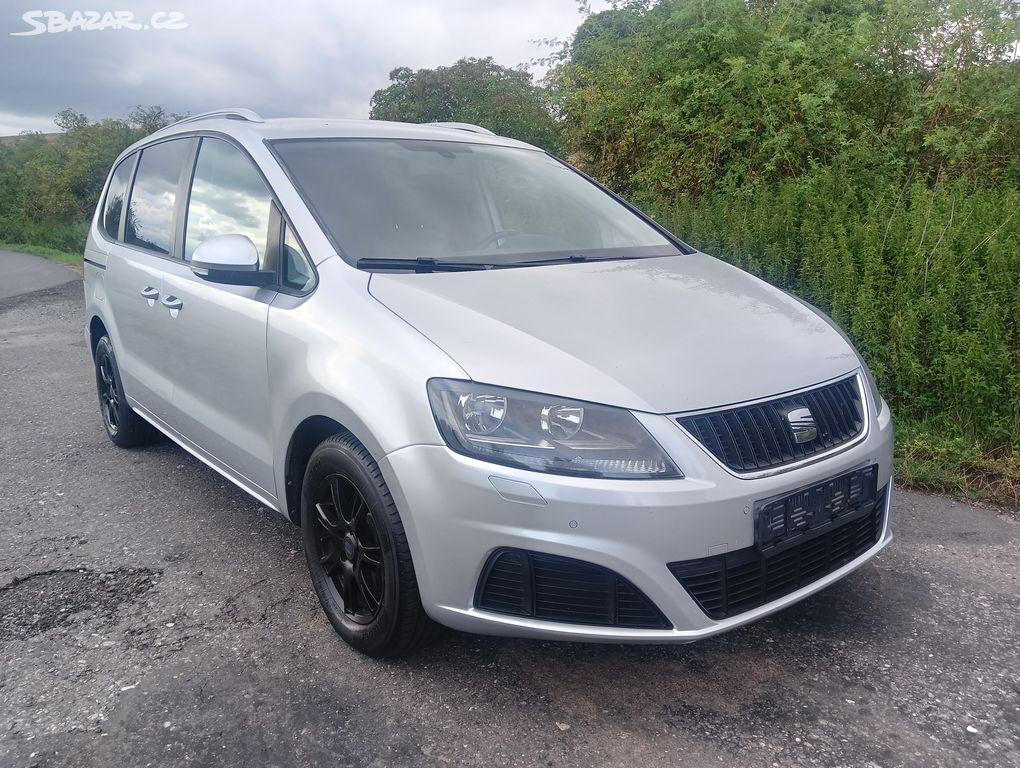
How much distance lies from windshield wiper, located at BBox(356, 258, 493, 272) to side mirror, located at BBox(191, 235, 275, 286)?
1.33 ft

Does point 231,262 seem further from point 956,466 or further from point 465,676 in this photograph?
point 956,466

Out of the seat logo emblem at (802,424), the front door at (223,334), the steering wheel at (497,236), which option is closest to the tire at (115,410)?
the front door at (223,334)

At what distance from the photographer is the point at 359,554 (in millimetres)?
2742

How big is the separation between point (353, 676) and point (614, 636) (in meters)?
0.90

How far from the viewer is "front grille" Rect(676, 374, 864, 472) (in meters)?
2.33

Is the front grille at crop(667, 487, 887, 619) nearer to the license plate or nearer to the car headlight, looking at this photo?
the license plate

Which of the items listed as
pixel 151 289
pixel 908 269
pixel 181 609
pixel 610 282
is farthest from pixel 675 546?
pixel 908 269

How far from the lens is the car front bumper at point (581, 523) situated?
2.22m

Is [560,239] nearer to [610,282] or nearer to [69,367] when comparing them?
[610,282]

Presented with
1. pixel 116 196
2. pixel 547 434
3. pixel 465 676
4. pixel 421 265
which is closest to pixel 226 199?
pixel 421 265

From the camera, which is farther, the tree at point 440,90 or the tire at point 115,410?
the tree at point 440,90

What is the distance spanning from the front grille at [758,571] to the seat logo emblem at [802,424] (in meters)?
0.29

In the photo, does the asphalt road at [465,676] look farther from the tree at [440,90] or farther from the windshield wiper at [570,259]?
the tree at [440,90]

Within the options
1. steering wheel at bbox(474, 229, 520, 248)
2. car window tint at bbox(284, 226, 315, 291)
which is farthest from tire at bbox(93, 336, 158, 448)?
steering wheel at bbox(474, 229, 520, 248)
